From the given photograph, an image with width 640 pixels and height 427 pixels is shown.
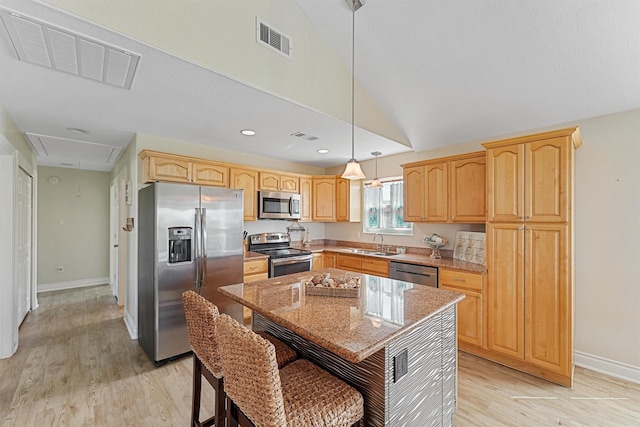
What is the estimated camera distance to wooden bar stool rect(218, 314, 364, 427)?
1086 millimetres

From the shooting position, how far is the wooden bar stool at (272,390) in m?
1.09

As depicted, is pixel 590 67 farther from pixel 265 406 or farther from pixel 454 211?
pixel 265 406

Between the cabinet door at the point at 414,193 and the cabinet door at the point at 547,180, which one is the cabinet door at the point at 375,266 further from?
the cabinet door at the point at 547,180

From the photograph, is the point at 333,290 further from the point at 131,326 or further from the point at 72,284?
the point at 72,284

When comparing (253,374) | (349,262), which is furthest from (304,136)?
(253,374)

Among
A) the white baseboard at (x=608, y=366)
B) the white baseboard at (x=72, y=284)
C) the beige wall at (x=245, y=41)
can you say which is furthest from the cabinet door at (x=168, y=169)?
the white baseboard at (x=608, y=366)

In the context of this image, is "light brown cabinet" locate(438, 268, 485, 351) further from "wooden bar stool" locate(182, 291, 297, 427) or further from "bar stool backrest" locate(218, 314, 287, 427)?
"bar stool backrest" locate(218, 314, 287, 427)

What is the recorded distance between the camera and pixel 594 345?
276cm

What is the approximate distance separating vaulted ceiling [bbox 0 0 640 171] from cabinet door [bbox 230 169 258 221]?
2.03ft

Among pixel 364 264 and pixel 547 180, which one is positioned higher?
pixel 547 180

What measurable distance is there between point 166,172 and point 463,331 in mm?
3736

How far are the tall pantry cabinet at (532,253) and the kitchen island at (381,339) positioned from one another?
119 centimetres

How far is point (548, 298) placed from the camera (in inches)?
101

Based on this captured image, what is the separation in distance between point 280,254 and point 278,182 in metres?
1.15
